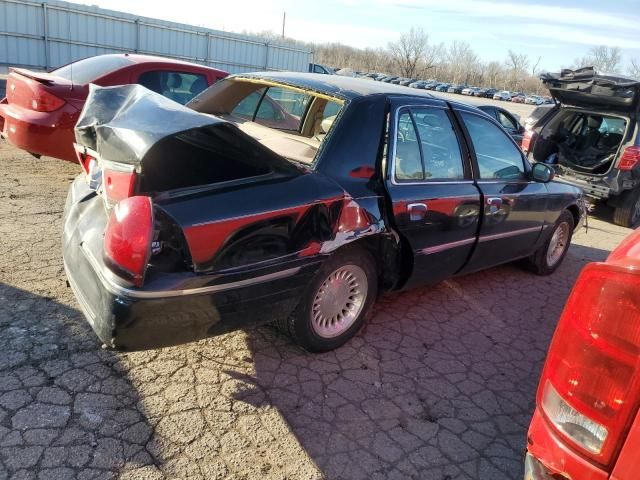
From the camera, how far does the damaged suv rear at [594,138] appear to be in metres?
7.80

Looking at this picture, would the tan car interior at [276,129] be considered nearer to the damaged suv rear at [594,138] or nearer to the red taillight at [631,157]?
the damaged suv rear at [594,138]

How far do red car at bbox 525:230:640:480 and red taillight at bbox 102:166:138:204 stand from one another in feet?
6.37

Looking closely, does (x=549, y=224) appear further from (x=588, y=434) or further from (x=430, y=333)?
(x=588, y=434)

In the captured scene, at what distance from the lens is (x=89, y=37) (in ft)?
59.8

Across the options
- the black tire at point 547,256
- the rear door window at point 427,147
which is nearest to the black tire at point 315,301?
the rear door window at point 427,147

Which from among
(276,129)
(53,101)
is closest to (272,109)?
(276,129)

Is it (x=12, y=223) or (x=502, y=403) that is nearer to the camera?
(x=502, y=403)

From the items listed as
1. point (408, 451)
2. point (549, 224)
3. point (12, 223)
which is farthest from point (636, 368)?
point (12, 223)

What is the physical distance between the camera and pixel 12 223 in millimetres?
4676

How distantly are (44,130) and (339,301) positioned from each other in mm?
3961

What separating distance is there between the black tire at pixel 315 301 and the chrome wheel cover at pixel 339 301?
0.01 meters

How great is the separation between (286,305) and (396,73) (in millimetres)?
90883

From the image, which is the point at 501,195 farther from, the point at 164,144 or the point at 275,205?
the point at 164,144

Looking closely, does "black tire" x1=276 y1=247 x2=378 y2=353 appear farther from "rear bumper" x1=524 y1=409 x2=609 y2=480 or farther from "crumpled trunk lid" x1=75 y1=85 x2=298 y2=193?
"rear bumper" x1=524 y1=409 x2=609 y2=480
